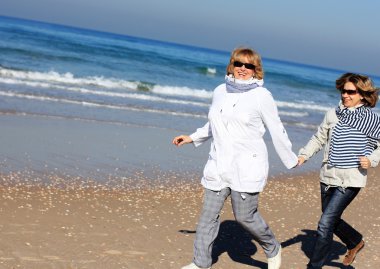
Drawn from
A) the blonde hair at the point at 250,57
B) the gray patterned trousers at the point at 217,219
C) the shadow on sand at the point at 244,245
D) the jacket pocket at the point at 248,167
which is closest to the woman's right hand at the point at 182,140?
the gray patterned trousers at the point at 217,219

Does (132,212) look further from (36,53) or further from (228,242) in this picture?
(36,53)

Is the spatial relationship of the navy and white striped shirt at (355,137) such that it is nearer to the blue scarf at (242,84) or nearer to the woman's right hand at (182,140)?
the blue scarf at (242,84)

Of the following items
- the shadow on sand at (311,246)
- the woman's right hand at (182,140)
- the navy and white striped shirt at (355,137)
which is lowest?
the shadow on sand at (311,246)

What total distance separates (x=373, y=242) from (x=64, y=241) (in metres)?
3.21

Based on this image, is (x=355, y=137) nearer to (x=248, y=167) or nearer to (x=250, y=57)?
(x=248, y=167)

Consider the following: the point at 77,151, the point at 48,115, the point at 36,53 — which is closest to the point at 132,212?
the point at 77,151

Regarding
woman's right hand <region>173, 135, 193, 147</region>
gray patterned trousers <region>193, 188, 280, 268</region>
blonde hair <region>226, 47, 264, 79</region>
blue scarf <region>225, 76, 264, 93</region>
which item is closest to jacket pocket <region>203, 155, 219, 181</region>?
gray patterned trousers <region>193, 188, 280, 268</region>

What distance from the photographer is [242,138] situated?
4598 millimetres

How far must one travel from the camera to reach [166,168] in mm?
9273

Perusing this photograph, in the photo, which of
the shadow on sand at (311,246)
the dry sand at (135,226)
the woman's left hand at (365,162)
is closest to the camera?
the woman's left hand at (365,162)

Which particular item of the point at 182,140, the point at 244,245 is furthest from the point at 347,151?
the point at 244,245

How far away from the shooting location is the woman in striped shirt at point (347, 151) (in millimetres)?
4988

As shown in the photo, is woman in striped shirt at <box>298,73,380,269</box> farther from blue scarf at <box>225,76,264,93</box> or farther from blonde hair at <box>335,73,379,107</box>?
blue scarf at <box>225,76,264,93</box>

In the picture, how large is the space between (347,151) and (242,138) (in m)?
0.96
